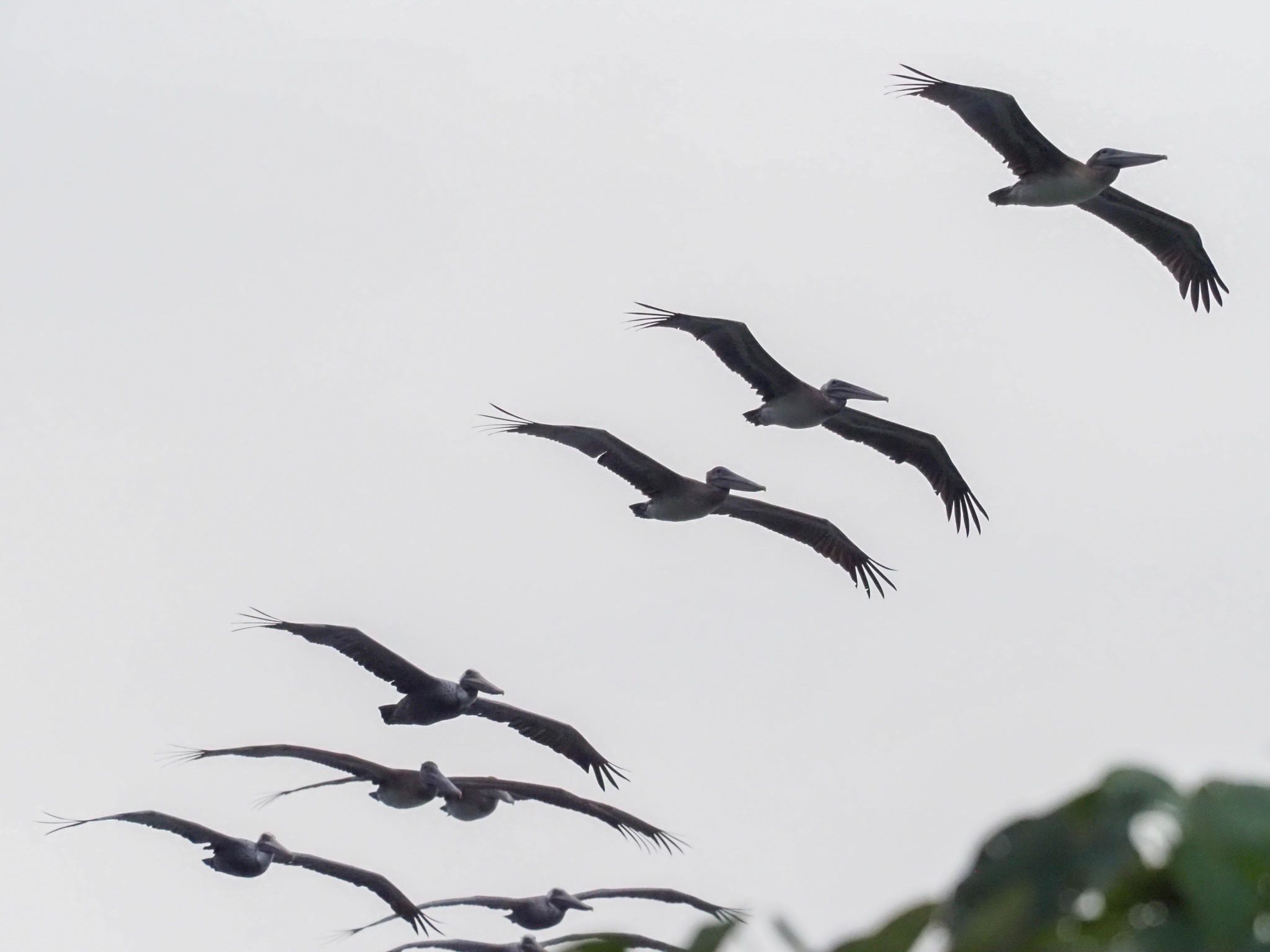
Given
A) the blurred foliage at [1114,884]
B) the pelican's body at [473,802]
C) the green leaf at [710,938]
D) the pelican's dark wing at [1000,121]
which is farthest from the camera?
the pelican's body at [473,802]

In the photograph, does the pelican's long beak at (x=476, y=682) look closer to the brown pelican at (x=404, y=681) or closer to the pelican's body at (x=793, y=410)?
the brown pelican at (x=404, y=681)

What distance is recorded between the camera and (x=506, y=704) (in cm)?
2084

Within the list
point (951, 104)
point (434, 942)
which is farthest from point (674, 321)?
point (434, 942)

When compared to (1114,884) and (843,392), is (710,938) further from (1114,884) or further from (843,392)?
(843,392)

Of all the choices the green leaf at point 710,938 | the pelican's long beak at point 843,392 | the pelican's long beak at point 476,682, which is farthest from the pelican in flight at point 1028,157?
the green leaf at point 710,938

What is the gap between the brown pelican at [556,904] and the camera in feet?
62.0

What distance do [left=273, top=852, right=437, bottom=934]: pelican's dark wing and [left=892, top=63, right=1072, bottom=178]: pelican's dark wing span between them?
9.95 metres

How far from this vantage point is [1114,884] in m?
1.21

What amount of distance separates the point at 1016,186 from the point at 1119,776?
15474 millimetres

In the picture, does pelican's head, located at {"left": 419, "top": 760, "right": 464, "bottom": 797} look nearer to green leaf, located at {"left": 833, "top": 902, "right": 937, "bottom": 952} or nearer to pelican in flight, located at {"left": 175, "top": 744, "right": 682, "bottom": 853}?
pelican in flight, located at {"left": 175, "top": 744, "right": 682, "bottom": 853}

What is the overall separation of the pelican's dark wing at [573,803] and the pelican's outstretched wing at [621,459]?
137 inches

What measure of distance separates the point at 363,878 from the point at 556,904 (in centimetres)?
216

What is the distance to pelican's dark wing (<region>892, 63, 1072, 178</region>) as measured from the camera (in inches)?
618

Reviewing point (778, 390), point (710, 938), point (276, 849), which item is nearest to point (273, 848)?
point (276, 849)
